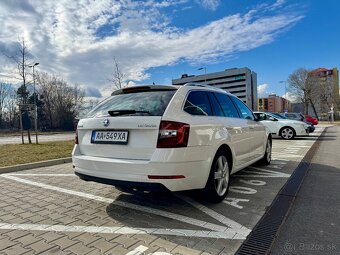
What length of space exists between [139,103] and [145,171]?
980 millimetres

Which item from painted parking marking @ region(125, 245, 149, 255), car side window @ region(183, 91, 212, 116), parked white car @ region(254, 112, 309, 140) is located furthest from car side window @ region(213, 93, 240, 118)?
parked white car @ region(254, 112, 309, 140)

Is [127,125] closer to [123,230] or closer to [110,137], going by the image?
[110,137]

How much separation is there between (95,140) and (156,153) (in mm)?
1040

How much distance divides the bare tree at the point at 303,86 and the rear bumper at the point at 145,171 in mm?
68403

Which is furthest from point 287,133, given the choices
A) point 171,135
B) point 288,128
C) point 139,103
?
point 171,135

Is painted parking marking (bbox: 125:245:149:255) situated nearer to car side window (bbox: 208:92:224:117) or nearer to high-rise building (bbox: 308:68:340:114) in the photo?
car side window (bbox: 208:92:224:117)

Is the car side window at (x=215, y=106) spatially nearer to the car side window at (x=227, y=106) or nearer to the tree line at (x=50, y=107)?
the car side window at (x=227, y=106)

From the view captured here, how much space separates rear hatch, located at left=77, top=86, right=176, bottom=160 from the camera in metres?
3.39

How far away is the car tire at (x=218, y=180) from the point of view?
3887 millimetres

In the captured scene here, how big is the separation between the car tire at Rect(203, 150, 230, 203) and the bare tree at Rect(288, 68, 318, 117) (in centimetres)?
6754

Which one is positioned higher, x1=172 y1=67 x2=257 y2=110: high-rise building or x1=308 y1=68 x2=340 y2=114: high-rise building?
x1=172 y1=67 x2=257 y2=110: high-rise building

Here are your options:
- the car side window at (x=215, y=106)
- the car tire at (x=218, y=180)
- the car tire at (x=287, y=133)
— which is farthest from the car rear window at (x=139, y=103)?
the car tire at (x=287, y=133)

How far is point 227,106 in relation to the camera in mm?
4918

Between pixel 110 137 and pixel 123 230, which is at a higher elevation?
pixel 110 137
